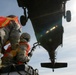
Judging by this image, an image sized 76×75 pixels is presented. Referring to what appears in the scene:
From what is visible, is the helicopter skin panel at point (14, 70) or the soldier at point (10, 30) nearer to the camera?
A: the helicopter skin panel at point (14, 70)

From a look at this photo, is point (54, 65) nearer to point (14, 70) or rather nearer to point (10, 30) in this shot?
point (10, 30)

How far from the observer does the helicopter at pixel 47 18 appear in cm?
1514

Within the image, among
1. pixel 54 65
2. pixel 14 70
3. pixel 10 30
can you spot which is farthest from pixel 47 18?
pixel 14 70

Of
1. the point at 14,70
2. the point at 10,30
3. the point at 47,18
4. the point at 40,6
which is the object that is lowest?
the point at 14,70

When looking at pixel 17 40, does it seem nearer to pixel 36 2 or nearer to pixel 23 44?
pixel 23 44

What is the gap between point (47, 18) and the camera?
1584 cm

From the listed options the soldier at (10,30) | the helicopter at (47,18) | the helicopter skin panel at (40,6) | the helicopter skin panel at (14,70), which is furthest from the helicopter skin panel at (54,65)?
the helicopter skin panel at (14,70)

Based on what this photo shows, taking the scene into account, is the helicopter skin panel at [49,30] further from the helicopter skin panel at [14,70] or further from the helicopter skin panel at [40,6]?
the helicopter skin panel at [14,70]

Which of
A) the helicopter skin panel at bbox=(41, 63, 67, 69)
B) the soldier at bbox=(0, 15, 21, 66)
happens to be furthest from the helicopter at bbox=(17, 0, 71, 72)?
the soldier at bbox=(0, 15, 21, 66)

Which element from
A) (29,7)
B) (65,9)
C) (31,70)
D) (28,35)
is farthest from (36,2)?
(31,70)

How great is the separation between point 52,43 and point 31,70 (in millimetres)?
6952

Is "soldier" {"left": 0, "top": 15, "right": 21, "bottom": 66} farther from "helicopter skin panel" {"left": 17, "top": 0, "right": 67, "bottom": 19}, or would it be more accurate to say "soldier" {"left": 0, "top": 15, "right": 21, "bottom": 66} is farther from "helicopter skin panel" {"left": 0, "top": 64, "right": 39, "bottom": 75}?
"helicopter skin panel" {"left": 17, "top": 0, "right": 67, "bottom": 19}

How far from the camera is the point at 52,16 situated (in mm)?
15891

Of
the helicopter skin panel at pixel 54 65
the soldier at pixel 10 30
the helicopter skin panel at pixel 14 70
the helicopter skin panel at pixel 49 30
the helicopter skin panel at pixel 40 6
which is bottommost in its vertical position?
the helicopter skin panel at pixel 14 70
